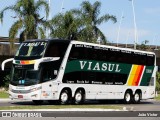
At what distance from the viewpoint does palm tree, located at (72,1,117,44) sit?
46.1 metres

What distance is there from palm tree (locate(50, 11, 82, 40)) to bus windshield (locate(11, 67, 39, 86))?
1896cm

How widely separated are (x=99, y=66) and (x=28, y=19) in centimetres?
1495

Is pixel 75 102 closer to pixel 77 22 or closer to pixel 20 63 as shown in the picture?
pixel 20 63

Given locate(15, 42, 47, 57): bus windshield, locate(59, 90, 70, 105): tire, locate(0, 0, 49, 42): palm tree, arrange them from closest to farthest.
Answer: locate(15, 42, 47, 57): bus windshield, locate(59, 90, 70, 105): tire, locate(0, 0, 49, 42): palm tree

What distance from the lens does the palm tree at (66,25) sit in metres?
45.6

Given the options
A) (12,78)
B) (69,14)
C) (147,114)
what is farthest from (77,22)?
(147,114)

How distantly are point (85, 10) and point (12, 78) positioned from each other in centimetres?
2366

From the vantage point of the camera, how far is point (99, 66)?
97.7 ft

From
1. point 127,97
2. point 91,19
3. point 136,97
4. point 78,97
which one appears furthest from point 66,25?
point 78,97

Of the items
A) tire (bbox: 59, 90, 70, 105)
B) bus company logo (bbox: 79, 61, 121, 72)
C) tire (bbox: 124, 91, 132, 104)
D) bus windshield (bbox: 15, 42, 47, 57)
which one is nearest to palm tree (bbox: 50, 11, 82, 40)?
tire (bbox: 124, 91, 132, 104)

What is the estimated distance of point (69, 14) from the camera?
152 feet

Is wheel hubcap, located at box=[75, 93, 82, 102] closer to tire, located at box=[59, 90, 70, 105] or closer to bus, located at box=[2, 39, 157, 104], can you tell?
bus, located at box=[2, 39, 157, 104]

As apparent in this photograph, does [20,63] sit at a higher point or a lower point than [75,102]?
higher

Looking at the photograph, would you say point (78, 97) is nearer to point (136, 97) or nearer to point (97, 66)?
point (97, 66)
